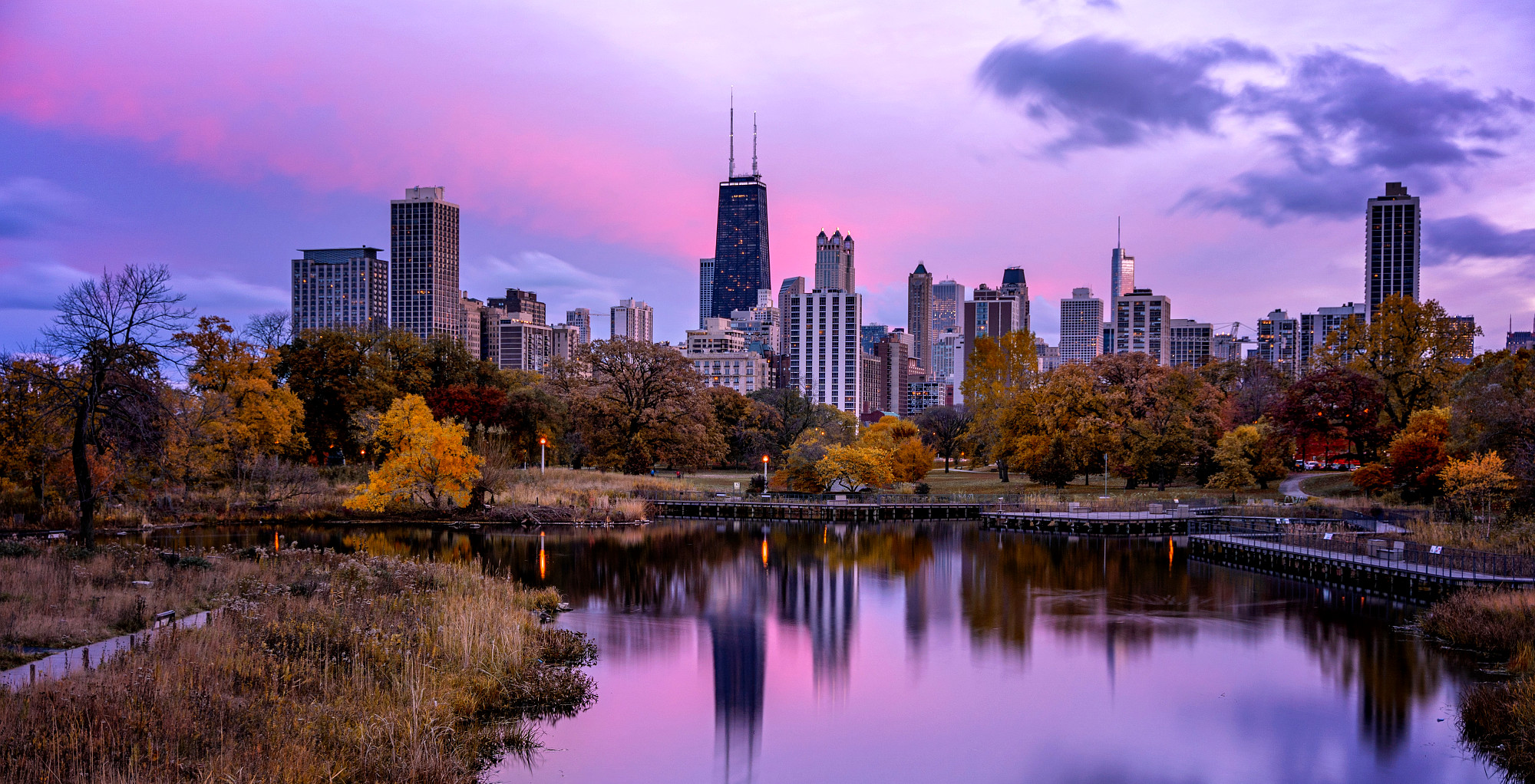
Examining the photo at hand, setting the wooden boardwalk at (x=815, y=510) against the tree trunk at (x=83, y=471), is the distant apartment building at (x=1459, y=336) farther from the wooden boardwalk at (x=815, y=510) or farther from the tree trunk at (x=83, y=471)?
the tree trunk at (x=83, y=471)

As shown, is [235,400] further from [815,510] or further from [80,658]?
[80,658]

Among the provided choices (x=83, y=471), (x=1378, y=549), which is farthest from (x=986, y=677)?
(x=83, y=471)

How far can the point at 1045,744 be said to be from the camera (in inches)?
642

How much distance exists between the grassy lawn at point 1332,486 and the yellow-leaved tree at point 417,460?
42.0 meters

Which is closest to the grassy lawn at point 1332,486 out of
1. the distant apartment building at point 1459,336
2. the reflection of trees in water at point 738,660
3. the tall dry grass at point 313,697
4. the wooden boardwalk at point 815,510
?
the distant apartment building at point 1459,336

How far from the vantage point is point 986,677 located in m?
20.5

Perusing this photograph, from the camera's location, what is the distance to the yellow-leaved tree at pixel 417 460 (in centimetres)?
4456

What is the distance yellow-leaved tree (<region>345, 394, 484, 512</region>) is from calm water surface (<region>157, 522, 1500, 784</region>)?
31.8 feet

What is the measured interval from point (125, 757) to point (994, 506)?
149 feet

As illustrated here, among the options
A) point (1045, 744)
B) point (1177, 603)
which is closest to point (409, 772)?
point (1045, 744)

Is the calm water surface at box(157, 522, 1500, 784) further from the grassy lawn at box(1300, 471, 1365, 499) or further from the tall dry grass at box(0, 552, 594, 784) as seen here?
the grassy lawn at box(1300, 471, 1365, 499)

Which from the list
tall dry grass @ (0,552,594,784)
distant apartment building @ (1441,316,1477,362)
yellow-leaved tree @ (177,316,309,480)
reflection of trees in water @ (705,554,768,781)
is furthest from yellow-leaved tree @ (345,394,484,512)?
distant apartment building @ (1441,316,1477,362)

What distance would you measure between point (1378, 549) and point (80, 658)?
33993 millimetres

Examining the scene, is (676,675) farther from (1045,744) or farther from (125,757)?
(125,757)
